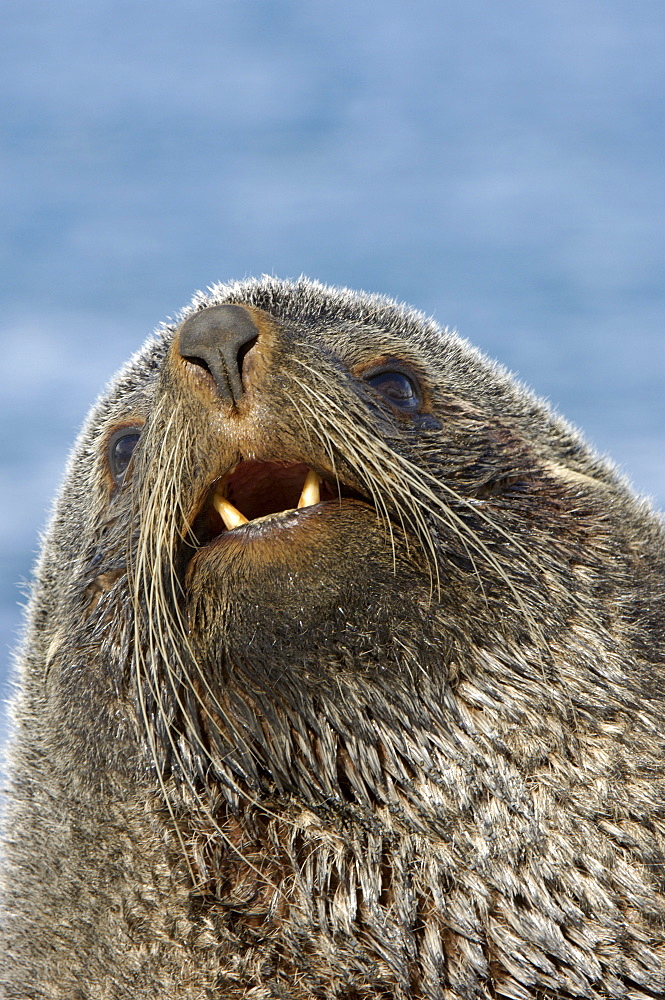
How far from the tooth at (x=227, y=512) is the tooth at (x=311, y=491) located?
0.81ft

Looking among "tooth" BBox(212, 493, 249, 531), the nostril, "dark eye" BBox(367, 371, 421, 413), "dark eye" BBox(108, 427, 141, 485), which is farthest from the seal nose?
"dark eye" BBox(108, 427, 141, 485)

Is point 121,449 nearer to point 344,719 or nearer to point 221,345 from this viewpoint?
point 221,345

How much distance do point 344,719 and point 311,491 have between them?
0.90 metres

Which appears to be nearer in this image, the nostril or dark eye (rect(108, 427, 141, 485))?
the nostril

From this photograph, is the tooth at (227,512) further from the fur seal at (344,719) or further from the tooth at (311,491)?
the tooth at (311,491)

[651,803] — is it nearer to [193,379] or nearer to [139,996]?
[139,996]

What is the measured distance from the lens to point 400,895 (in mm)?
4156

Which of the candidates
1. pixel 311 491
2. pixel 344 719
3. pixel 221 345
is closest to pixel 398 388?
pixel 311 491

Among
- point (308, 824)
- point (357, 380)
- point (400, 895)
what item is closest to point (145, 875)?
point (308, 824)

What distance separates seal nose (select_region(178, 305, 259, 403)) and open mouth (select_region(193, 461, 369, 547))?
0.31 metres

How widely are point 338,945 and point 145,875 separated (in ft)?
2.98

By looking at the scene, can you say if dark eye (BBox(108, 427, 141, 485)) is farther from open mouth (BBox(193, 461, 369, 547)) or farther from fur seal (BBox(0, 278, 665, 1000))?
open mouth (BBox(193, 461, 369, 547))

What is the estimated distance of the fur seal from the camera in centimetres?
405

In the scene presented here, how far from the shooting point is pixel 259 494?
4.38m
